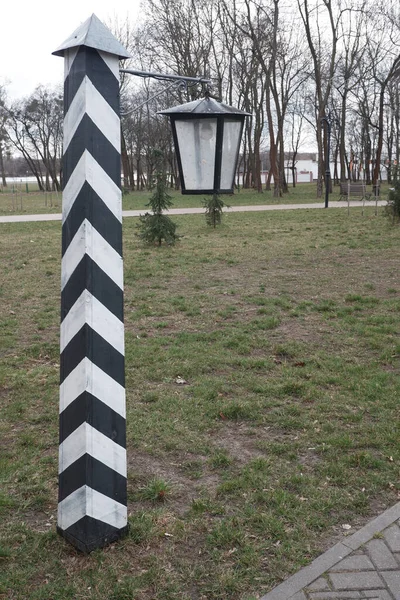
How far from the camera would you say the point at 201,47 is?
40281 millimetres

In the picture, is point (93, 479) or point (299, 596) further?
point (93, 479)

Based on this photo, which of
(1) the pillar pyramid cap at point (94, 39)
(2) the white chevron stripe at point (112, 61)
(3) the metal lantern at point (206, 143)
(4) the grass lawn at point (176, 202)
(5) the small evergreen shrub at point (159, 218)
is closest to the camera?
(1) the pillar pyramid cap at point (94, 39)

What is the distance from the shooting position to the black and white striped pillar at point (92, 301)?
9.93 feet

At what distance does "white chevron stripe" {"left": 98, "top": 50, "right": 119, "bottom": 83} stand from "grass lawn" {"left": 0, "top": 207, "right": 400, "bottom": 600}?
2.35 meters

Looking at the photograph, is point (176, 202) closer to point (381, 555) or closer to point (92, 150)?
point (92, 150)

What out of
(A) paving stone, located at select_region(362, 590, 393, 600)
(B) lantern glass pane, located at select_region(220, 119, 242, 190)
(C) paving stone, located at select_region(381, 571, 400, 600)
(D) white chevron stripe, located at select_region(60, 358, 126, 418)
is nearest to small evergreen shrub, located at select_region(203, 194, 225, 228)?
(B) lantern glass pane, located at select_region(220, 119, 242, 190)

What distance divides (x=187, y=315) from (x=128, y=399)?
9.96 feet

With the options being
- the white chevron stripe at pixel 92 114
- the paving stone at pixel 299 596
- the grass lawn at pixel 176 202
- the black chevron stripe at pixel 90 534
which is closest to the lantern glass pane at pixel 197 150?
the white chevron stripe at pixel 92 114

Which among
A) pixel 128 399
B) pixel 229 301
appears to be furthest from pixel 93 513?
pixel 229 301

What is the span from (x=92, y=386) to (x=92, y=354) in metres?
0.16

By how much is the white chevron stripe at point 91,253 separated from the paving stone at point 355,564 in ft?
5.69

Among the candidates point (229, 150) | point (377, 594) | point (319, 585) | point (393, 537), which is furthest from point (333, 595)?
point (229, 150)

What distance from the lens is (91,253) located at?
3.07m

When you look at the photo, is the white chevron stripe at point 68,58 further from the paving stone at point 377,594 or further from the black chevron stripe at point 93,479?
the paving stone at point 377,594
